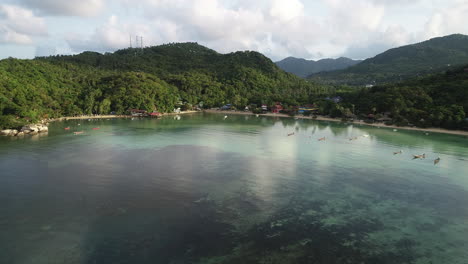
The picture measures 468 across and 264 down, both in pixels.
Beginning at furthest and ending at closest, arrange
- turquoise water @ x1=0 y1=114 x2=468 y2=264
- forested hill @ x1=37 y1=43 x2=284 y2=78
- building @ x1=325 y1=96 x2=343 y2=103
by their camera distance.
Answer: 1. forested hill @ x1=37 y1=43 x2=284 y2=78
2. building @ x1=325 y1=96 x2=343 y2=103
3. turquoise water @ x1=0 y1=114 x2=468 y2=264

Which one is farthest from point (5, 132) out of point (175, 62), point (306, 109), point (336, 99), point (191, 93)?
point (175, 62)

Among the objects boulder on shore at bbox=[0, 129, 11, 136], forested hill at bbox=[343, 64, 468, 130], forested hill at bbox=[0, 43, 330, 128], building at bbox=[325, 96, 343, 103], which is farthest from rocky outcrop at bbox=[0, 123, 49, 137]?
building at bbox=[325, 96, 343, 103]

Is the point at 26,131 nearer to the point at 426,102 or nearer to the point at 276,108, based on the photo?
the point at 276,108

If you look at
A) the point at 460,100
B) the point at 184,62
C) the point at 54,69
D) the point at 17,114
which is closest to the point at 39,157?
the point at 17,114

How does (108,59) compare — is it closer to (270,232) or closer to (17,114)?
(17,114)

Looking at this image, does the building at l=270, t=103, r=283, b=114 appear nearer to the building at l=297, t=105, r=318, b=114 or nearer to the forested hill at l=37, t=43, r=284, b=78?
the building at l=297, t=105, r=318, b=114

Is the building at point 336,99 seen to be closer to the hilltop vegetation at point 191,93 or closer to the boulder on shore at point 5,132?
the hilltop vegetation at point 191,93

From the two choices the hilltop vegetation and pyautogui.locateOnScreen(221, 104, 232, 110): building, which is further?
pyautogui.locateOnScreen(221, 104, 232, 110): building
